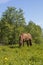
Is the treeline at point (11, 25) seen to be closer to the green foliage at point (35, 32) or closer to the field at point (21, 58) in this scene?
the green foliage at point (35, 32)

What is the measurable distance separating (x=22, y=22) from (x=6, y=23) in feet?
14.5

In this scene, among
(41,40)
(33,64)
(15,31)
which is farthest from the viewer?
(41,40)

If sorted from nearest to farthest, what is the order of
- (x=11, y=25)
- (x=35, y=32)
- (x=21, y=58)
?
(x=21, y=58) < (x=11, y=25) < (x=35, y=32)

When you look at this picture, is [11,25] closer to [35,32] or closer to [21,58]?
[35,32]

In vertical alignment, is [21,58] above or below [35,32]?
below

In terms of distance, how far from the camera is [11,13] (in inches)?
2633

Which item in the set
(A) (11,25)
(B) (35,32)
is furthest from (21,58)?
(B) (35,32)

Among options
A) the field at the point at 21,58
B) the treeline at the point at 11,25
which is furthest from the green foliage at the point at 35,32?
the field at the point at 21,58

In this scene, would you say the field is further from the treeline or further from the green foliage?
the green foliage

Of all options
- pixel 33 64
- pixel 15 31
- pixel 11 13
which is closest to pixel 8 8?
pixel 11 13

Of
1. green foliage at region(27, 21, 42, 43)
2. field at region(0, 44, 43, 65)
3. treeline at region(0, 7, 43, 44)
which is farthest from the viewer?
green foliage at region(27, 21, 42, 43)

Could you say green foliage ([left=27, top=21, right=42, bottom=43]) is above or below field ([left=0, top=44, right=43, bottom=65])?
above

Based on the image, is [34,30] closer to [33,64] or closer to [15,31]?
[15,31]

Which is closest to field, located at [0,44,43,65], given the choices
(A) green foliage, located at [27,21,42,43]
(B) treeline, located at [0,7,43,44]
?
(B) treeline, located at [0,7,43,44]
